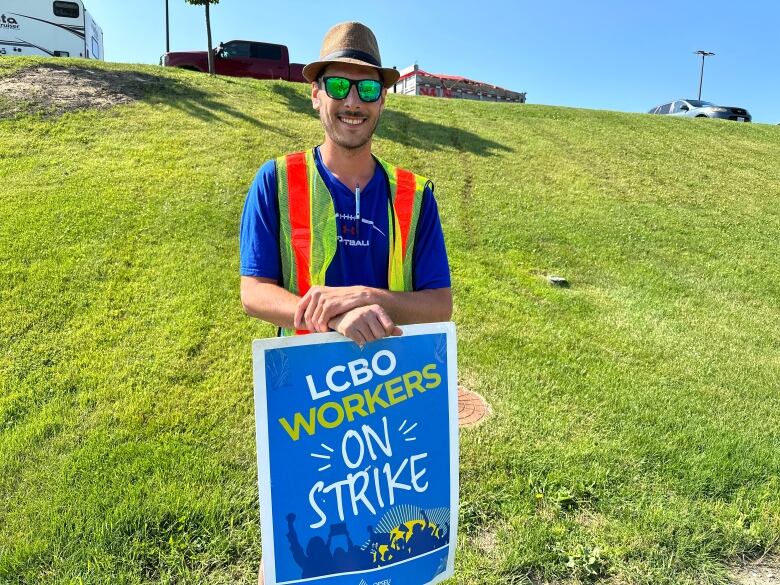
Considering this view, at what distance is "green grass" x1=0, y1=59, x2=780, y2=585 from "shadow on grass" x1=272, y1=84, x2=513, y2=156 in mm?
A: 1021

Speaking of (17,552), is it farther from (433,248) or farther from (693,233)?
(693,233)

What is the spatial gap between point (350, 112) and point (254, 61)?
58.9ft

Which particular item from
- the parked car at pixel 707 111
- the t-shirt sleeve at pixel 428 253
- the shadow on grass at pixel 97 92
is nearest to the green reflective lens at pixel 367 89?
the t-shirt sleeve at pixel 428 253

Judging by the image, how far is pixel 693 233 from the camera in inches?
321

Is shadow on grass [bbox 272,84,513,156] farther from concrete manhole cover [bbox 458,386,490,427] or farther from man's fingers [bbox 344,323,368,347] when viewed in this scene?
man's fingers [bbox 344,323,368,347]

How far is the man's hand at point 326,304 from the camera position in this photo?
1.34 meters

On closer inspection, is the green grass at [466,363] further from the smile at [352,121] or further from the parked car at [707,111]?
the parked car at [707,111]

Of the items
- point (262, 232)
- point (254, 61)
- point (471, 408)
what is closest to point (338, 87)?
point (262, 232)

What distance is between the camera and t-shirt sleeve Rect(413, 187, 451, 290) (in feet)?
5.72

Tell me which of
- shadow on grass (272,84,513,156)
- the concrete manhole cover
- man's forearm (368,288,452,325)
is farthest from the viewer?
shadow on grass (272,84,513,156)

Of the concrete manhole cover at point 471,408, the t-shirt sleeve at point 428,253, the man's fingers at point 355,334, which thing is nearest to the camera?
the man's fingers at point 355,334

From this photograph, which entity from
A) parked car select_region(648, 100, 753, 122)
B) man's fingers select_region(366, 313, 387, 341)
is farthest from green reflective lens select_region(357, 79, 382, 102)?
parked car select_region(648, 100, 753, 122)

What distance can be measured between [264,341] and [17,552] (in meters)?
1.98

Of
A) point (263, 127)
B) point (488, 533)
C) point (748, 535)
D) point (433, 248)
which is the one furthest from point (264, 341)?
point (263, 127)
